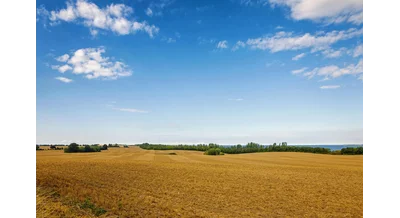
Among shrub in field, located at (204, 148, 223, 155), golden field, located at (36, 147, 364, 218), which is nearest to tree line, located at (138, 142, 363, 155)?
shrub in field, located at (204, 148, 223, 155)

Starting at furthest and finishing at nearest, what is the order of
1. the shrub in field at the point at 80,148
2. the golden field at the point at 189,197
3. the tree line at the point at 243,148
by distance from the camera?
the tree line at the point at 243,148 → the shrub in field at the point at 80,148 → the golden field at the point at 189,197

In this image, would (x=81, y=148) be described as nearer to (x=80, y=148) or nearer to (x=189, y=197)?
(x=80, y=148)

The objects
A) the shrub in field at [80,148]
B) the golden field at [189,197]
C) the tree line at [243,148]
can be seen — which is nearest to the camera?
the golden field at [189,197]

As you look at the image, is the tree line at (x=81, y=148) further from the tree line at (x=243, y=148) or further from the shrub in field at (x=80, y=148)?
the tree line at (x=243, y=148)

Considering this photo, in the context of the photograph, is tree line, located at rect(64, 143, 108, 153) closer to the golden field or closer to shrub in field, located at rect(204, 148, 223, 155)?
the golden field

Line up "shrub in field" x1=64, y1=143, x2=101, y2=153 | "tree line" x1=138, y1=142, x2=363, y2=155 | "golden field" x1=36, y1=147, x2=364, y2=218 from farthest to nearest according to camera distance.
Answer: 1. "tree line" x1=138, y1=142, x2=363, y2=155
2. "shrub in field" x1=64, y1=143, x2=101, y2=153
3. "golden field" x1=36, y1=147, x2=364, y2=218

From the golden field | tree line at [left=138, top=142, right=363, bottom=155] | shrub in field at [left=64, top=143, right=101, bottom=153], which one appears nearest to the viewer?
the golden field

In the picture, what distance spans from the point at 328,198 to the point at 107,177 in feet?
29.6

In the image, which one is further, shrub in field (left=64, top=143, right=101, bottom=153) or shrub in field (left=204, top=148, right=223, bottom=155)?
shrub in field (left=204, top=148, right=223, bottom=155)

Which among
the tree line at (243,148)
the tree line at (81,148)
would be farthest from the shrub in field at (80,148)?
the tree line at (243,148)

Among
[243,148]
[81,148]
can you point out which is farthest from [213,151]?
[81,148]

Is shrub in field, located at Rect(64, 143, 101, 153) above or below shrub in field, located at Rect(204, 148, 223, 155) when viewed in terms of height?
above

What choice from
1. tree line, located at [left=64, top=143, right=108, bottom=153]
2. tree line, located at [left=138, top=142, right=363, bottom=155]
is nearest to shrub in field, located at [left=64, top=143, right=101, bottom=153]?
tree line, located at [left=64, top=143, right=108, bottom=153]
